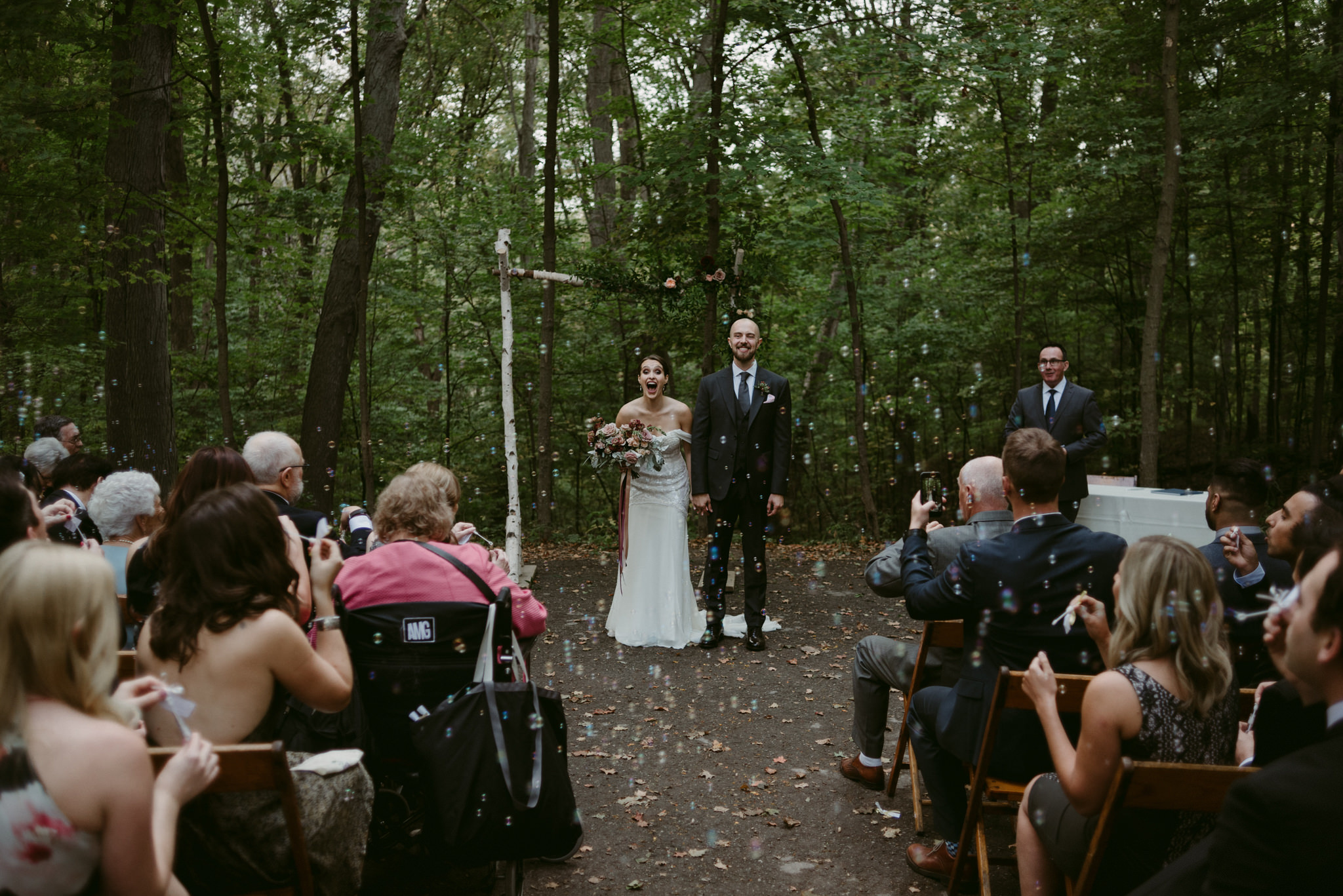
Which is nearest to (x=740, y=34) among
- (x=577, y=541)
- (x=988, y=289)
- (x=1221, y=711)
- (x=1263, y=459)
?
(x=988, y=289)

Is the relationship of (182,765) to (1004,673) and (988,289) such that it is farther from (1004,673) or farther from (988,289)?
(988,289)

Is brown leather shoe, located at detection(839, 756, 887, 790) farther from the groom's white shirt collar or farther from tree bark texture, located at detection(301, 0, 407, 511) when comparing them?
tree bark texture, located at detection(301, 0, 407, 511)

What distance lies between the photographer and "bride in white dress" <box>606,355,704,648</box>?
7211 mm

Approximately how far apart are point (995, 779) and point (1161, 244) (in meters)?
8.18

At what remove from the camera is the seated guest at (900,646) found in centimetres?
392

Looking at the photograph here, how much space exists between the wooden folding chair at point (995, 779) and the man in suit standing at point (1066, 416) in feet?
10.8

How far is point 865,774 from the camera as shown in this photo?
460 centimetres

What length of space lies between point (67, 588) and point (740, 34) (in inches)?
467

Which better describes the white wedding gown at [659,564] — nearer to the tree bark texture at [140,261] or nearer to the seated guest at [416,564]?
the seated guest at [416,564]

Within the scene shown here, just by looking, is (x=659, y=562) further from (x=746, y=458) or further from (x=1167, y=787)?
(x=1167, y=787)

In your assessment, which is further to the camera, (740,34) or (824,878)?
(740,34)

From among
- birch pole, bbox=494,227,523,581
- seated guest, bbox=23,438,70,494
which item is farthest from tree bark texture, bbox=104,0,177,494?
birch pole, bbox=494,227,523,581

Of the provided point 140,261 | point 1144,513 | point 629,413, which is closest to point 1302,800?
point 1144,513

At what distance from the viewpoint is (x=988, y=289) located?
44.9ft
